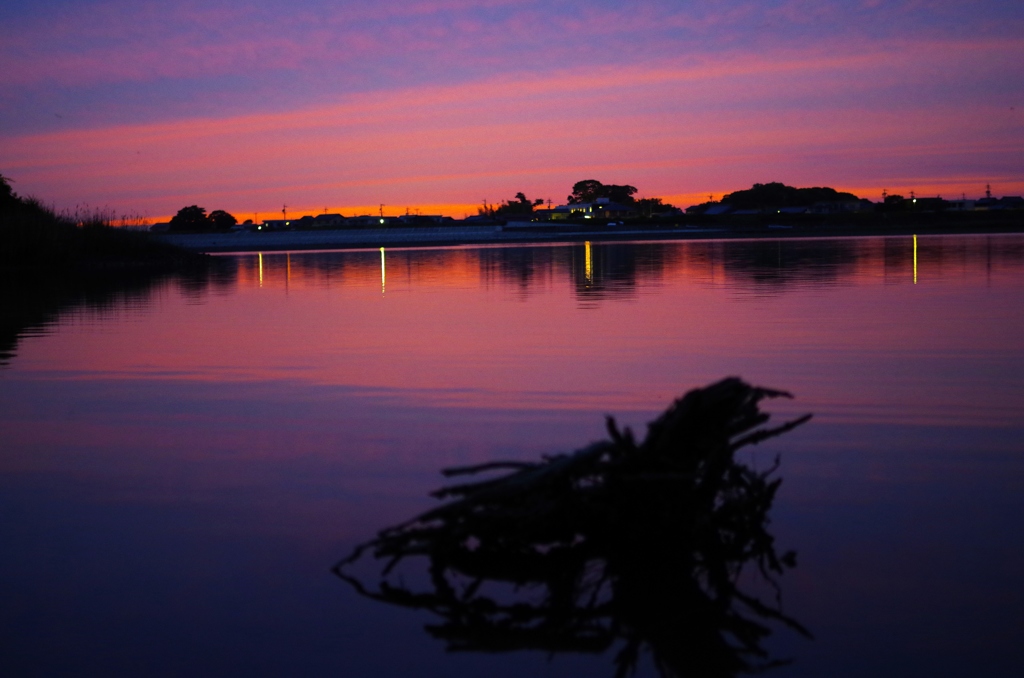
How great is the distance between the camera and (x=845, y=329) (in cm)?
1426

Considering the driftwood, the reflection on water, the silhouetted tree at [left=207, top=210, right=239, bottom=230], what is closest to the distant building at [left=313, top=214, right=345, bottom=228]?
the silhouetted tree at [left=207, top=210, right=239, bottom=230]

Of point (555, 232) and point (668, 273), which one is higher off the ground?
point (555, 232)

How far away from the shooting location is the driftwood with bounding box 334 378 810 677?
4562 mm

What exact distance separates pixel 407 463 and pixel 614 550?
8.25 ft

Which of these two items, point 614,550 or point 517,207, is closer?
point 614,550

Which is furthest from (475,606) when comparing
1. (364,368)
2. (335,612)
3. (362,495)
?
(364,368)

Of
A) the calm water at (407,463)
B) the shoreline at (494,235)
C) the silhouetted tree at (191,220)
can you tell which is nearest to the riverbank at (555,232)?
the shoreline at (494,235)

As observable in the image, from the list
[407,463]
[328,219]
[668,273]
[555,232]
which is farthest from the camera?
[328,219]

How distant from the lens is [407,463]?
734 centimetres

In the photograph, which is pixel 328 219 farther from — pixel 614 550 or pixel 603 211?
pixel 614 550

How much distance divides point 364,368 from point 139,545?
633 centimetres

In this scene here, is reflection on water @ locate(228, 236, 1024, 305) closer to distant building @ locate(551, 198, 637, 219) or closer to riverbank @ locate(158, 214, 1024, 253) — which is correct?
riverbank @ locate(158, 214, 1024, 253)

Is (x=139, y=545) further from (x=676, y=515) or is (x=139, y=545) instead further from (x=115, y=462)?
(x=676, y=515)

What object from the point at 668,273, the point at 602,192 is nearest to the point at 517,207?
the point at 602,192
